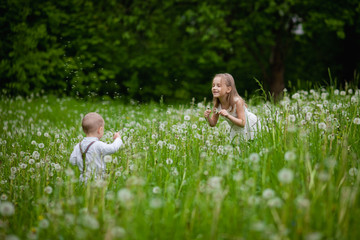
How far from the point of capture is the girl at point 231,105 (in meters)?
4.62

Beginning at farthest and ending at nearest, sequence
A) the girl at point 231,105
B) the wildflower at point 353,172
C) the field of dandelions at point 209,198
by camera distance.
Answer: the girl at point 231,105, the wildflower at point 353,172, the field of dandelions at point 209,198

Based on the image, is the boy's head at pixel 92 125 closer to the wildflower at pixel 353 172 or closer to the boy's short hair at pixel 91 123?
the boy's short hair at pixel 91 123

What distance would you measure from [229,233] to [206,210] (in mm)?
220

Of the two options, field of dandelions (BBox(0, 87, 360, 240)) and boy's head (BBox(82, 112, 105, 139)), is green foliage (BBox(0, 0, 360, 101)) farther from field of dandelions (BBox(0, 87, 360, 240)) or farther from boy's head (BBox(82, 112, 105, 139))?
field of dandelions (BBox(0, 87, 360, 240))

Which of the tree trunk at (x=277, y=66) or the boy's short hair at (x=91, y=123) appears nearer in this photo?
the boy's short hair at (x=91, y=123)

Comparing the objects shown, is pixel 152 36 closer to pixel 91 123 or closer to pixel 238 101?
pixel 238 101

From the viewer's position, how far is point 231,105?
486cm

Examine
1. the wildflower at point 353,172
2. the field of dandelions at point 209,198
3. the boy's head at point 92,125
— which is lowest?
the field of dandelions at point 209,198

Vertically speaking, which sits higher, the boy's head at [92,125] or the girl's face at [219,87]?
the girl's face at [219,87]

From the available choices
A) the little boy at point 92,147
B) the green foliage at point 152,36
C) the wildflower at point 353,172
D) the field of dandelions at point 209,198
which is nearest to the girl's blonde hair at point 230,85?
the field of dandelions at point 209,198

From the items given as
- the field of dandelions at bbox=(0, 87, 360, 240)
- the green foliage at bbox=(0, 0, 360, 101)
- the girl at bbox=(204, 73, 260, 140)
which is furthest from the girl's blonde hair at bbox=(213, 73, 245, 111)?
the green foliage at bbox=(0, 0, 360, 101)

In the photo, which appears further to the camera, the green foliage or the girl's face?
the green foliage

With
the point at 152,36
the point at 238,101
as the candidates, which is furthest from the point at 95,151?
the point at 152,36

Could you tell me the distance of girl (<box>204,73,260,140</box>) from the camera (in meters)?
4.62
